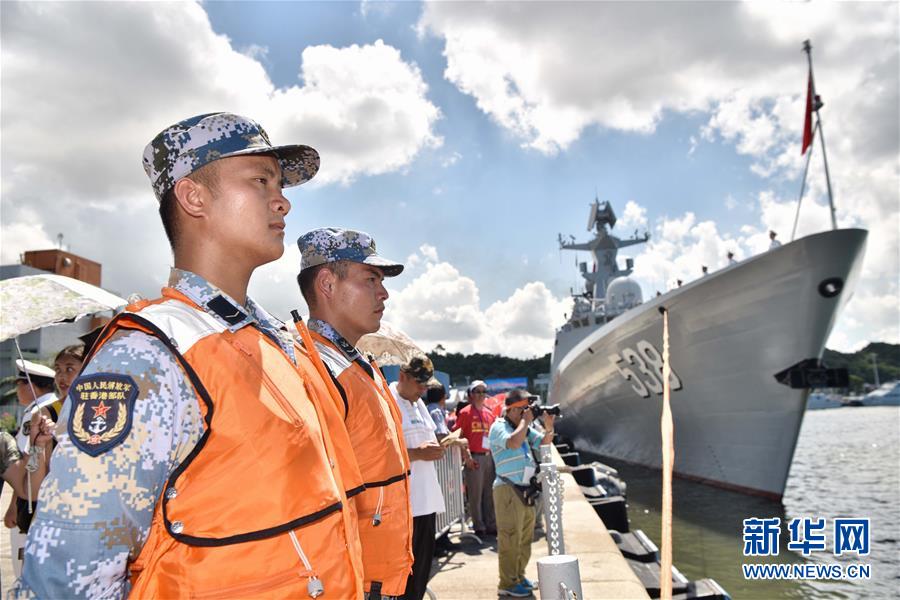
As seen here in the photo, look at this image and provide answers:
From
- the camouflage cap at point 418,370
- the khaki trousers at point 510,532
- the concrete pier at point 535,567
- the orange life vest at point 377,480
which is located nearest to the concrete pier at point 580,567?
the concrete pier at point 535,567

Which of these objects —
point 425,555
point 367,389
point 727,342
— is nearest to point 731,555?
→ point 727,342

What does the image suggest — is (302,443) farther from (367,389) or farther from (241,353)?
(367,389)

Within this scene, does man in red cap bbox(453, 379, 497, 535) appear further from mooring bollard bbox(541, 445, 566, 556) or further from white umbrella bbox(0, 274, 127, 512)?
white umbrella bbox(0, 274, 127, 512)

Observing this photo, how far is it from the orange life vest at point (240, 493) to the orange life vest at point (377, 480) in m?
0.94

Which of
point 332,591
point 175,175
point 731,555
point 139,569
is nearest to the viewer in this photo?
point 139,569

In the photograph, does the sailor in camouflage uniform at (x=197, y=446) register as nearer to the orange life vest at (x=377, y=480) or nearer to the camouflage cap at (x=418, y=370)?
the orange life vest at (x=377, y=480)

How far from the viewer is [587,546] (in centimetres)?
601

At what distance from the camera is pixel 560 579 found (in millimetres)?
2322

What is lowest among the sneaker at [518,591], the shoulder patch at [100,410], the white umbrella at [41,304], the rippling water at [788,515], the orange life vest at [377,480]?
the rippling water at [788,515]

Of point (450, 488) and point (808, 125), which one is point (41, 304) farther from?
point (808, 125)

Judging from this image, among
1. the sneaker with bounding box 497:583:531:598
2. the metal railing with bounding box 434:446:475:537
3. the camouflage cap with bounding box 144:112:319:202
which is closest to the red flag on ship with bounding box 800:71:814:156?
the metal railing with bounding box 434:446:475:537

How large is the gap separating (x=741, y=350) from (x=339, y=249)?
40.3 feet

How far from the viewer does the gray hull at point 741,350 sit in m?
11.5

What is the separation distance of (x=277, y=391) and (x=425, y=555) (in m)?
2.23
